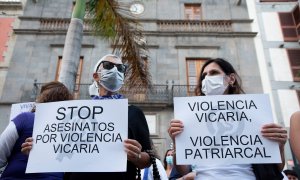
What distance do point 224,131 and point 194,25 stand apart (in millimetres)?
12082

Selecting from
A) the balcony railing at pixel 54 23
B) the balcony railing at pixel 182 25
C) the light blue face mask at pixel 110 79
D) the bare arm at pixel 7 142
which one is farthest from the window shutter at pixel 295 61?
the bare arm at pixel 7 142

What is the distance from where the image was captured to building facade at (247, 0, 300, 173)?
38.5 ft

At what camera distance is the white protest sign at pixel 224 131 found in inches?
77.7

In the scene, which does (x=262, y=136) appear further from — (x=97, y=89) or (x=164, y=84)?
(x=164, y=84)

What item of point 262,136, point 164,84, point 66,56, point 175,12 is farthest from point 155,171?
point 175,12

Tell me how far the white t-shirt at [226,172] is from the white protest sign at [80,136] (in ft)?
1.82

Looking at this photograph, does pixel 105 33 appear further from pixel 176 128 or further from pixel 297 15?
pixel 297 15

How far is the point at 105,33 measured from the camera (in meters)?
6.21

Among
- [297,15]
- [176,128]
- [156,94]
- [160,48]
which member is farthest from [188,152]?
[297,15]

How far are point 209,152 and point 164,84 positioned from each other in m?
10.0

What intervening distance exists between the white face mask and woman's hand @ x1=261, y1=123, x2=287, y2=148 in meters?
0.54

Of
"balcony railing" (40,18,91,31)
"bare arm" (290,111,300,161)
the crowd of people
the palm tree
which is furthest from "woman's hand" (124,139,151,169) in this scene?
"balcony railing" (40,18,91,31)

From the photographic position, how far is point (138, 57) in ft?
21.5

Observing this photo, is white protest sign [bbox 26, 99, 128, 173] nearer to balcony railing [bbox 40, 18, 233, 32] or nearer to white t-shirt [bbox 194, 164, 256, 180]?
white t-shirt [bbox 194, 164, 256, 180]
